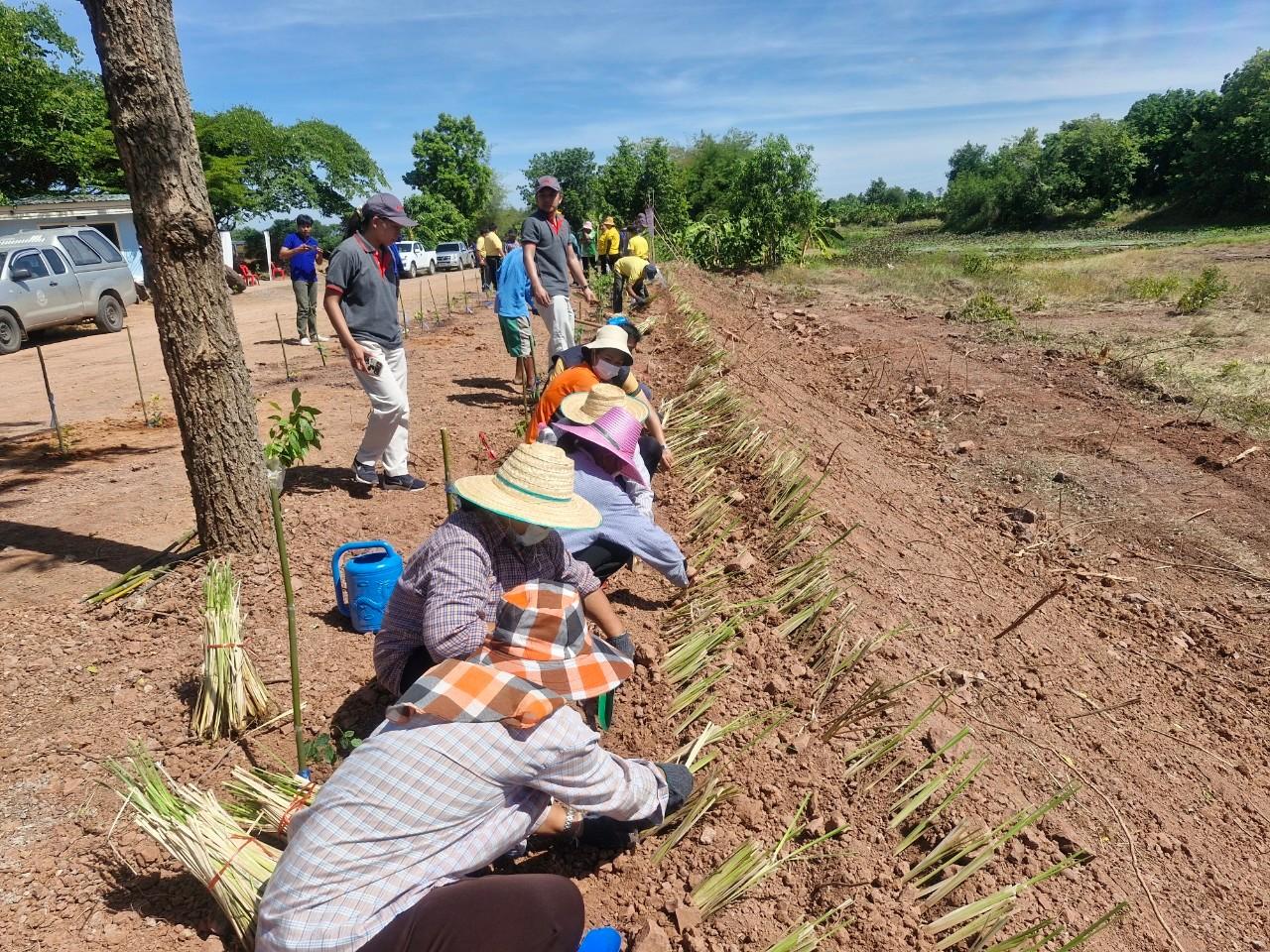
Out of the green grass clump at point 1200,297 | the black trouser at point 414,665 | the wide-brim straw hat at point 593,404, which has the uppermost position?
the wide-brim straw hat at point 593,404

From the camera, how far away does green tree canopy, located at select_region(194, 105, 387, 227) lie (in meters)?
29.8

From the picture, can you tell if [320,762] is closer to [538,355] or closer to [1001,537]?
[1001,537]

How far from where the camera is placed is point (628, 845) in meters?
2.25

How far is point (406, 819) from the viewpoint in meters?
1.58

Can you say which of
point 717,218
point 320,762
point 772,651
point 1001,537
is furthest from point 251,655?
point 717,218

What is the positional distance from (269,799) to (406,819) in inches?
31.0

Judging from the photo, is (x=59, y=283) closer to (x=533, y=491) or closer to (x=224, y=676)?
(x=224, y=676)

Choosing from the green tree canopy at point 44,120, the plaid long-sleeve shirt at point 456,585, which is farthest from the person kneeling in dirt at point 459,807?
the green tree canopy at point 44,120

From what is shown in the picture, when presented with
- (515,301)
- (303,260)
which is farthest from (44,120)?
(515,301)

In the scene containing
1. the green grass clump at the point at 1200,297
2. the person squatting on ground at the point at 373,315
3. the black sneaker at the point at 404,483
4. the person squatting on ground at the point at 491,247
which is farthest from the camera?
the person squatting on ground at the point at 491,247

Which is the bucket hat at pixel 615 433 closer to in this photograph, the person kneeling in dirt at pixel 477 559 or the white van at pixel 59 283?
the person kneeling in dirt at pixel 477 559

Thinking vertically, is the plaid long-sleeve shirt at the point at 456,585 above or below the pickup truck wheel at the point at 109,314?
above

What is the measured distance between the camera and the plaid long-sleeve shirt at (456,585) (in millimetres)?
2035

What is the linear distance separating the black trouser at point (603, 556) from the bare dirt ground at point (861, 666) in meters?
0.34
